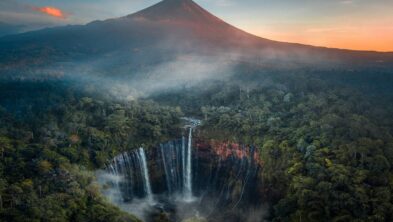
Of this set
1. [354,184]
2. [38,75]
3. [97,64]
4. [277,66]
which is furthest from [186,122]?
[97,64]

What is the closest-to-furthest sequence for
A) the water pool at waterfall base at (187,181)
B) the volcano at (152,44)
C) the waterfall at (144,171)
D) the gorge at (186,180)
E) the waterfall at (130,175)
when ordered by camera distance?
the water pool at waterfall base at (187,181)
the gorge at (186,180)
the waterfall at (130,175)
the waterfall at (144,171)
the volcano at (152,44)

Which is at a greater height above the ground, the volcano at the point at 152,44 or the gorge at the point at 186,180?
the volcano at the point at 152,44

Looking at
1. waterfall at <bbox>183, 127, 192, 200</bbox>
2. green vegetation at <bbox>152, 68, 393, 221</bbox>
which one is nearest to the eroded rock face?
waterfall at <bbox>183, 127, 192, 200</bbox>

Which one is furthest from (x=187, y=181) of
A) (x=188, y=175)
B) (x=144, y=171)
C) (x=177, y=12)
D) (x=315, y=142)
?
(x=177, y=12)

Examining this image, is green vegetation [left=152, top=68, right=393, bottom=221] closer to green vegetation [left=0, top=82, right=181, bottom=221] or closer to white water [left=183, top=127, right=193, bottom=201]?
white water [left=183, top=127, right=193, bottom=201]

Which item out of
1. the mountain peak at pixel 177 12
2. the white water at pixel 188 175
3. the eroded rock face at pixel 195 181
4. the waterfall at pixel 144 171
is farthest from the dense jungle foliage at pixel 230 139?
the mountain peak at pixel 177 12

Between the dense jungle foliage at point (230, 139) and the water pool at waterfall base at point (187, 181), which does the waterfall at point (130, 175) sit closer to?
the water pool at waterfall base at point (187, 181)

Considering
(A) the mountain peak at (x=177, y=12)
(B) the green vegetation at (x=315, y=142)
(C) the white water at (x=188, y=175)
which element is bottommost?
(C) the white water at (x=188, y=175)
